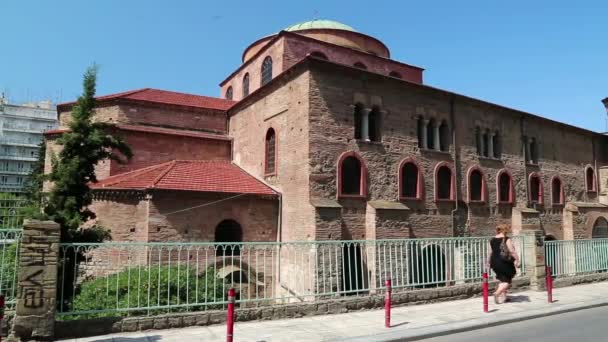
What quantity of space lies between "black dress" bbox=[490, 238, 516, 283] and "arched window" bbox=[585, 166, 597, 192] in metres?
20.5

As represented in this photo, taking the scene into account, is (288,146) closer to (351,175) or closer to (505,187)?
(351,175)

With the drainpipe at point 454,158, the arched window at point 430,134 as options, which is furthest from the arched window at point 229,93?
the drainpipe at point 454,158

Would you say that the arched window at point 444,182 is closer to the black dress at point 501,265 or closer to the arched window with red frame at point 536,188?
the arched window with red frame at point 536,188

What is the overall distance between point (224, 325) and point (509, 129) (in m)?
18.7

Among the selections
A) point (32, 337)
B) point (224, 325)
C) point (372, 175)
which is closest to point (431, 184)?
point (372, 175)

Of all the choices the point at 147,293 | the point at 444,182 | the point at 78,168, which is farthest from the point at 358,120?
the point at 147,293

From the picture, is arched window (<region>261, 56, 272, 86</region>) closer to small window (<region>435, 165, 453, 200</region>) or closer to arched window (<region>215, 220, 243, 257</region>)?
arched window (<region>215, 220, 243, 257</region>)

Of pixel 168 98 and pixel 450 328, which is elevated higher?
pixel 168 98

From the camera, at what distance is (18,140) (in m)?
62.8

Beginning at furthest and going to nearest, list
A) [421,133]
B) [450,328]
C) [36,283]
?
[421,133]
[450,328]
[36,283]

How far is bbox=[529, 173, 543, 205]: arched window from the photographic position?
21453 millimetres

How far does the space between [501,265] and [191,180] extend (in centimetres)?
1066

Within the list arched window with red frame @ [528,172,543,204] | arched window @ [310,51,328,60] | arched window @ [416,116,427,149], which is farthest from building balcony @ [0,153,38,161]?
arched window with red frame @ [528,172,543,204]

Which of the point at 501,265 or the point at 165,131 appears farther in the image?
the point at 165,131
